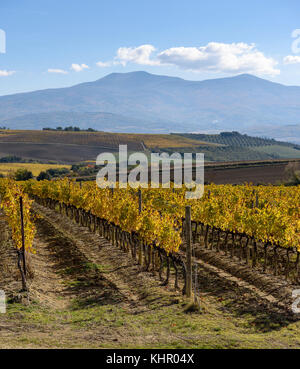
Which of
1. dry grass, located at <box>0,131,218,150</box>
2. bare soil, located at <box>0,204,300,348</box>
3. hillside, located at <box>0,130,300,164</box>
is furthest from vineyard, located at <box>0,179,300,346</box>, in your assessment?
dry grass, located at <box>0,131,218,150</box>

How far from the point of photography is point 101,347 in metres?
9.70

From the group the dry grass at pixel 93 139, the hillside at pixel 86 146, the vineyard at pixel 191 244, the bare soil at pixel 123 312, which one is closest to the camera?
the bare soil at pixel 123 312

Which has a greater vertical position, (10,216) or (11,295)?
(10,216)

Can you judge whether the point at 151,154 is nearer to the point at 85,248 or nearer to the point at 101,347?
the point at 85,248

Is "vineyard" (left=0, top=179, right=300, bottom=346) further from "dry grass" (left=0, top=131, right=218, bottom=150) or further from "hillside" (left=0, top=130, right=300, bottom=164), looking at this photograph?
"dry grass" (left=0, top=131, right=218, bottom=150)

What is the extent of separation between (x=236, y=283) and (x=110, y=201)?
10411 millimetres

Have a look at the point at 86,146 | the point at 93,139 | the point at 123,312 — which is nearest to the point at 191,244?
the point at 123,312

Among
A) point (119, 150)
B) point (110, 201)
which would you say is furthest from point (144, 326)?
point (119, 150)

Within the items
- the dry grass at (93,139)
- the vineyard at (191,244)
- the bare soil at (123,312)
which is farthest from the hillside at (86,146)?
the bare soil at (123,312)

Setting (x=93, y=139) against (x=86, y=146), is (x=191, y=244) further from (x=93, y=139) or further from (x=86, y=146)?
(x=93, y=139)

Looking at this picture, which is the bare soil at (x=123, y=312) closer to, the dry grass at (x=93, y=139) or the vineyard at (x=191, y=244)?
the vineyard at (x=191, y=244)

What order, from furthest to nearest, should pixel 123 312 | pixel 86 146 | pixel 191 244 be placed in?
pixel 86 146, pixel 191 244, pixel 123 312

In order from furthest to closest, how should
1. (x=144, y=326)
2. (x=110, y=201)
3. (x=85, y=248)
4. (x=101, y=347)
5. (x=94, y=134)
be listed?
1. (x=94, y=134)
2. (x=110, y=201)
3. (x=85, y=248)
4. (x=144, y=326)
5. (x=101, y=347)

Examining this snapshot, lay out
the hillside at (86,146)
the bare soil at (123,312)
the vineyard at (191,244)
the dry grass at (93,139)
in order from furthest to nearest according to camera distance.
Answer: the dry grass at (93,139), the hillside at (86,146), the vineyard at (191,244), the bare soil at (123,312)
